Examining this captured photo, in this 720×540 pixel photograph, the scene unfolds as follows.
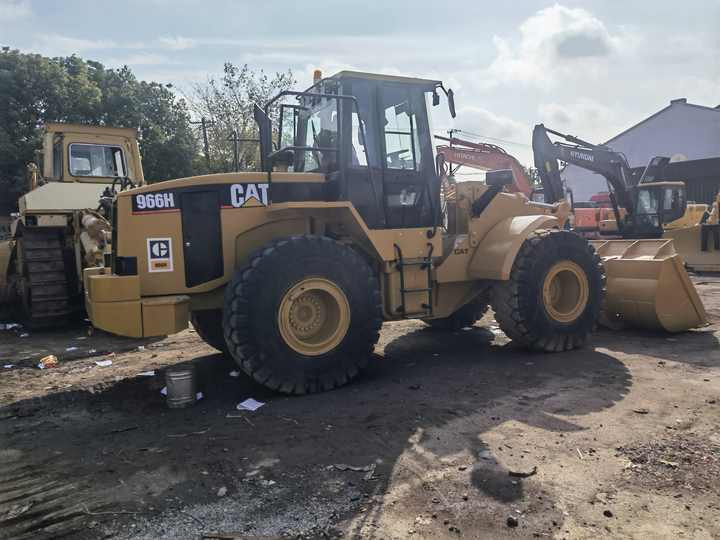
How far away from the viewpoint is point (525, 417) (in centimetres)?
428

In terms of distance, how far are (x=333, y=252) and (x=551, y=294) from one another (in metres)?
2.82

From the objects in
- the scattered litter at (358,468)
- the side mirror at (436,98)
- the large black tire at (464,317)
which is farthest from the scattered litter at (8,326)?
the scattered litter at (358,468)

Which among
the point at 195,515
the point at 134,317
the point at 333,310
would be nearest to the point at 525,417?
the point at 333,310

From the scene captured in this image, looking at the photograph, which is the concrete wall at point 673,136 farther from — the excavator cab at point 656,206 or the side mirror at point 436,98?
the side mirror at point 436,98

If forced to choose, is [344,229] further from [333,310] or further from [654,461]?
[654,461]

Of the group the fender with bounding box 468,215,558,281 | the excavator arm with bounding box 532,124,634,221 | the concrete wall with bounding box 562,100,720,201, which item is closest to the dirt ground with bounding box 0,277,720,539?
the fender with bounding box 468,215,558,281

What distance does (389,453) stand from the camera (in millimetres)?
3703

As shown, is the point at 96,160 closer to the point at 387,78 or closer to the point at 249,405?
the point at 387,78

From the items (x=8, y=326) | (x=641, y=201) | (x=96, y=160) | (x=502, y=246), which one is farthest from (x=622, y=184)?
(x=8, y=326)

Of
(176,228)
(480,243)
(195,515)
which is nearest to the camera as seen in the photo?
(195,515)

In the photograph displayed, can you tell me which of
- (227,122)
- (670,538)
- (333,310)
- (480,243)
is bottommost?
(670,538)

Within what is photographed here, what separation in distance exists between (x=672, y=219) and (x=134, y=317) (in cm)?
1484

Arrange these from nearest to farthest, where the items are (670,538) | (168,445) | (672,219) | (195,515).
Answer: (670,538) → (195,515) → (168,445) → (672,219)

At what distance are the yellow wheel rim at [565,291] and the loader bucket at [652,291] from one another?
104cm
